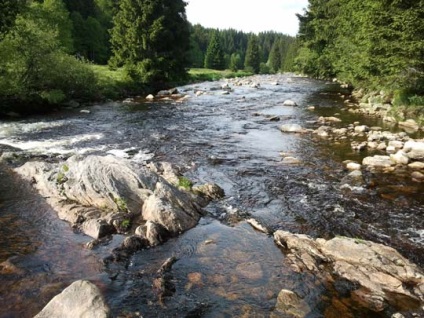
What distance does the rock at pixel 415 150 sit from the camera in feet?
53.1

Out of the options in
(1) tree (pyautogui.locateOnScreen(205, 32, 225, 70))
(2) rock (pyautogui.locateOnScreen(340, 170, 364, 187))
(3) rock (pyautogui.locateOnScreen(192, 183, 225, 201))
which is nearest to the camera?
(3) rock (pyautogui.locateOnScreen(192, 183, 225, 201))

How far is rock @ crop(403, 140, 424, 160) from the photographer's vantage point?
1617 cm

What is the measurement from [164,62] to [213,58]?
72462 millimetres

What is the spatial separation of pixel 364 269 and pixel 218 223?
14.4 ft

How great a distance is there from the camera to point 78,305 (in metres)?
6.23

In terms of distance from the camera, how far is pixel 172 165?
15.8 meters

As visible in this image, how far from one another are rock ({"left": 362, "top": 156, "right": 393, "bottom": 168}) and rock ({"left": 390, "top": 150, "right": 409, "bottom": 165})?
0.25 metres

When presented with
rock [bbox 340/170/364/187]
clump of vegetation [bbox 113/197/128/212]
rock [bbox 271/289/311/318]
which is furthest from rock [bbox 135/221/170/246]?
rock [bbox 340/170/364/187]

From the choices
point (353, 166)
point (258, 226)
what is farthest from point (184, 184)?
point (353, 166)

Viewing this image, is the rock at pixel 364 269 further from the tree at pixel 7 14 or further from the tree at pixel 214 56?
the tree at pixel 214 56

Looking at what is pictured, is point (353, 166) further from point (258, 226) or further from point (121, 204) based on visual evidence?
point (121, 204)

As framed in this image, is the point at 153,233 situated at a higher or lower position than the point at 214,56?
lower

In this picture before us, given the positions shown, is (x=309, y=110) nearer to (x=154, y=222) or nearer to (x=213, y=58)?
(x=154, y=222)

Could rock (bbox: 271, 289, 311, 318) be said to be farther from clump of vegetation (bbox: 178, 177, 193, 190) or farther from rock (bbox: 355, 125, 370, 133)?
rock (bbox: 355, 125, 370, 133)
